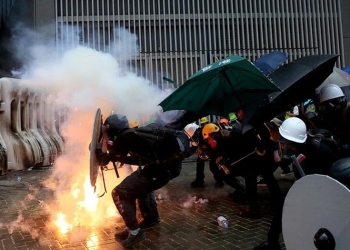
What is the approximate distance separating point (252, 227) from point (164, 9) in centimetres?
1134

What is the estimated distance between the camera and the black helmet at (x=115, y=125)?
4.51 metres

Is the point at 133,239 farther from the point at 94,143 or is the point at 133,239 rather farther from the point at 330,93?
the point at 330,93

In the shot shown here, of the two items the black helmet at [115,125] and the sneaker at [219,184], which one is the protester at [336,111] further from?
the sneaker at [219,184]

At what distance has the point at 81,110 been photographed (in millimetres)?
9195

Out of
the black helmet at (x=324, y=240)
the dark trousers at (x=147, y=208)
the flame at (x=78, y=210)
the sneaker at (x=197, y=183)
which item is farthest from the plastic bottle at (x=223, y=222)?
the sneaker at (x=197, y=183)

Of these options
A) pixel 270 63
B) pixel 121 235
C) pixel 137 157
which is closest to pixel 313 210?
pixel 137 157

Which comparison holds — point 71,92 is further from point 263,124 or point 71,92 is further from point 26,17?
point 26,17

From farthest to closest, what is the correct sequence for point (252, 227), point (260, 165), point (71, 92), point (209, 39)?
point (209, 39), point (71, 92), point (260, 165), point (252, 227)

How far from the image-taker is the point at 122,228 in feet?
16.7

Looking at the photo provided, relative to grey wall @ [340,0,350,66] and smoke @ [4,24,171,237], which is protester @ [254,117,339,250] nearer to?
smoke @ [4,24,171,237]

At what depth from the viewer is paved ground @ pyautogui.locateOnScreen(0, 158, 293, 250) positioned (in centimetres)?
447

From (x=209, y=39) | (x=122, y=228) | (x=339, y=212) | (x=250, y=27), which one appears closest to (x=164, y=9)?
(x=209, y=39)

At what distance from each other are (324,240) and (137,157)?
105 inches

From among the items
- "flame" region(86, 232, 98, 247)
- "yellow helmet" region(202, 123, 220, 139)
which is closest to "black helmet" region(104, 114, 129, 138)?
"flame" region(86, 232, 98, 247)
